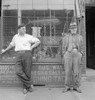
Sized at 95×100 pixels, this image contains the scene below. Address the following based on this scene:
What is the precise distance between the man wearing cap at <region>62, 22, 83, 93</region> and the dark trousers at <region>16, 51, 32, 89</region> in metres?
0.98

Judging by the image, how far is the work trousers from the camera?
5.96 metres

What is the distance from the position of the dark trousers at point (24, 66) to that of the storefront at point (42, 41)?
0.55 meters

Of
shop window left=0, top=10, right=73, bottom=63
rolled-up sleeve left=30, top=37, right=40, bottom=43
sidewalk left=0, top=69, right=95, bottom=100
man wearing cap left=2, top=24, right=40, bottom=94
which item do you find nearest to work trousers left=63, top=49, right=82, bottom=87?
sidewalk left=0, top=69, right=95, bottom=100

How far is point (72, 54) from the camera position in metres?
5.95

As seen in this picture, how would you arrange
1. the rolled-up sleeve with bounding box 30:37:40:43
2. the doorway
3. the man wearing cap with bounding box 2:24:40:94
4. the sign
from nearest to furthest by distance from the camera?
the man wearing cap with bounding box 2:24:40:94, the rolled-up sleeve with bounding box 30:37:40:43, the sign, the doorway

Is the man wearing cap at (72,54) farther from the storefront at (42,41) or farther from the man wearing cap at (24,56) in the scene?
the man wearing cap at (24,56)

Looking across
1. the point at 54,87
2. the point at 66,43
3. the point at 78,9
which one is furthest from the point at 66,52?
the point at 78,9

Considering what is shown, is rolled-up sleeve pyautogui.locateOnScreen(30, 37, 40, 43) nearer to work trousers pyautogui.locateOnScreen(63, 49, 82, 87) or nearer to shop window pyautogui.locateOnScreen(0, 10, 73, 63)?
shop window pyautogui.locateOnScreen(0, 10, 73, 63)

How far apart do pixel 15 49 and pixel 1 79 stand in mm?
1148

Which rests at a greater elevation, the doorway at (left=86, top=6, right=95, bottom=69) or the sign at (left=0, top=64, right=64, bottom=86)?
Result: the doorway at (left=86, top=6, right=95, bottom=69)

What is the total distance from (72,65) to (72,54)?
0.32 metres

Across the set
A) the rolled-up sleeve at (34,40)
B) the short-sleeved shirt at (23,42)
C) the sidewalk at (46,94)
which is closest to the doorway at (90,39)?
the sidewalk at (46,94)

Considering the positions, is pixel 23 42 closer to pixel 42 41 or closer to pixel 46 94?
pixel 42 41

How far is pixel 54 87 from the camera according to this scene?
6527mm
